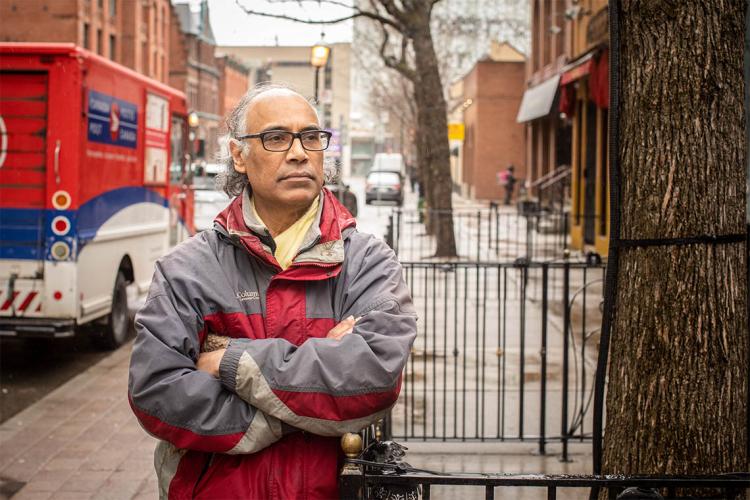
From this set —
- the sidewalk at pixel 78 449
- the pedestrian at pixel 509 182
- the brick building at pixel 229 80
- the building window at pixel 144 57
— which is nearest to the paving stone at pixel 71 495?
the sidewalk at pixel 78 449

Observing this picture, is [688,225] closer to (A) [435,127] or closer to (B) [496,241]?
(B) [496,241]

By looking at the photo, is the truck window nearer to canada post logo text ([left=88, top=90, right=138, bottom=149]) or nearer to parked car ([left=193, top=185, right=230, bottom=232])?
canada post logo text ([left=88, top=90, right=138, bottom=149])

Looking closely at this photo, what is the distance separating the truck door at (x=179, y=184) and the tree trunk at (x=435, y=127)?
586 centimetres

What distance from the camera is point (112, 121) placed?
10.4m

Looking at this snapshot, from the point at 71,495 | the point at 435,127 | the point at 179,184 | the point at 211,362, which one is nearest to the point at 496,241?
the point at 435,127

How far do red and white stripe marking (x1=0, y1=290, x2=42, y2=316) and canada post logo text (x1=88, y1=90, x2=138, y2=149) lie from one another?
172 centimetres

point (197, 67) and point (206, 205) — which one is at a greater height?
point (197, 67)

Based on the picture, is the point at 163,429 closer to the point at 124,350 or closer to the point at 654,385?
the point at 654,385

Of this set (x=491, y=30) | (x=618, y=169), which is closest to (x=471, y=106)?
(x=491, y=30)

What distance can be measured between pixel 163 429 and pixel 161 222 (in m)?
10.8

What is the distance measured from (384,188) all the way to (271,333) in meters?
44.1

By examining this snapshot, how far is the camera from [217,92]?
86938mm

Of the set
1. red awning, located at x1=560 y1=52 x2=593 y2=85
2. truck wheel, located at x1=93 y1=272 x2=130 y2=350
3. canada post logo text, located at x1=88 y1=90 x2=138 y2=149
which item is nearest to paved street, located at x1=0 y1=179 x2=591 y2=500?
truck wheel, located at x1=93 y1=272 x2=130 y2=350

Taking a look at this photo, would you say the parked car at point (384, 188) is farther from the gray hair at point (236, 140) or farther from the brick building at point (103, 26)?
the gray hair at point (236, 140)
